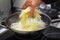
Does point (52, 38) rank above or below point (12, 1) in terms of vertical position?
below

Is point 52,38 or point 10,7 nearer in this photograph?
point 52,38

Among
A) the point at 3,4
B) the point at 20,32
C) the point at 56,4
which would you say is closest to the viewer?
the point at 20,32

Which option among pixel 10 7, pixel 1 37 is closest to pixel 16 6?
pixel 10 7

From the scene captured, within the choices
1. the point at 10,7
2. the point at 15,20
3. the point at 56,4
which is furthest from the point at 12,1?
the point at 15,20

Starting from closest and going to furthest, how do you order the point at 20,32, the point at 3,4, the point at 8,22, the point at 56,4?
1. the point at 20,32
2. the point at 8,22
3. the point at 56,4
4. the point at 3,4

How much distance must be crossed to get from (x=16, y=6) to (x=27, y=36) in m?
0.66

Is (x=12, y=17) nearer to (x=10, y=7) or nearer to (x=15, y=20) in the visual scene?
(x=15, y=20)

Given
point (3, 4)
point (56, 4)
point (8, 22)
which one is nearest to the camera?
point (8, 22)

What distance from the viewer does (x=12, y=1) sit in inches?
56.4

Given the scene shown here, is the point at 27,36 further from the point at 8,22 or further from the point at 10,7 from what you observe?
the point at 10,7

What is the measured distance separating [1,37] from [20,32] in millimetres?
143

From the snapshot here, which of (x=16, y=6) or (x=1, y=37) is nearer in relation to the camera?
(x=1, y=37)

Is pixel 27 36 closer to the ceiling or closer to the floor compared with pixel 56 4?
closer to the floor

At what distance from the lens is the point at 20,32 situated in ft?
2.47
